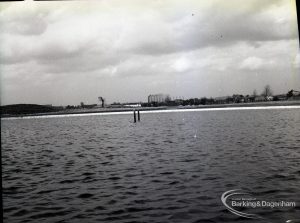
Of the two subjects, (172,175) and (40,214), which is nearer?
(40,214)

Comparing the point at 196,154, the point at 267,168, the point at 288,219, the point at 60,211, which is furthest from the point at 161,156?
the point at 288,219

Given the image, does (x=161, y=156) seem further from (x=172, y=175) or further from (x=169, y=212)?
(x=169, y=212)

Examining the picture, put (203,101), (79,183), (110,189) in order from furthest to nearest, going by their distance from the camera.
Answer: (203,101)
(79,183)
(110,189)

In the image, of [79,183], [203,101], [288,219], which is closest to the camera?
[288,219]

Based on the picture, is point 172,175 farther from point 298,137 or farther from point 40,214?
point 298,137

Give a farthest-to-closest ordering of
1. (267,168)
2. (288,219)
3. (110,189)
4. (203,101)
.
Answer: (203,101) → (267,168) → (110,189) → (288,219)

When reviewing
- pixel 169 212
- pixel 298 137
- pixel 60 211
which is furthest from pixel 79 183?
pixel 298 137

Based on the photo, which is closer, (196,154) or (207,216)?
(207,216)

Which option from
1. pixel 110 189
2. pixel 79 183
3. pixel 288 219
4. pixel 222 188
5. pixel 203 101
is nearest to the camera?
pixel 288 219
